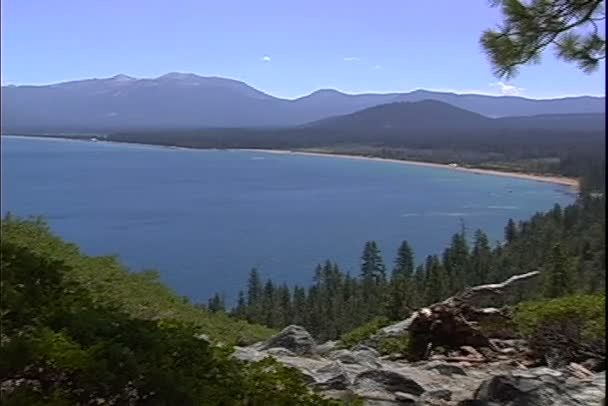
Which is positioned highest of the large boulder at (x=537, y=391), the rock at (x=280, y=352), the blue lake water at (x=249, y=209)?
the large boulder at (x=537, y=391)

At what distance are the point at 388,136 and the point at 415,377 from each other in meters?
96.2

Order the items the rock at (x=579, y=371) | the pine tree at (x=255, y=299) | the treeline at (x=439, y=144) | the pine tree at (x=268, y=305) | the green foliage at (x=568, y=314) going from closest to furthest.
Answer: the rock at (x=579, y=371), the green foliage at (x=568, y=314), the pine tree at (x=268, y=305), the pine tree at (x=255, y=299), the treeline at (x=439, y=144)

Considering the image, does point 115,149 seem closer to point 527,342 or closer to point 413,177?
point 413,177

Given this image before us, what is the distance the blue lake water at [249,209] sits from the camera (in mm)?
26719

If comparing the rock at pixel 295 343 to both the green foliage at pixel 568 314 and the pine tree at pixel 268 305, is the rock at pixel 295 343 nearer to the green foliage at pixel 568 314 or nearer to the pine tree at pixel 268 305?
the green foliage at pixel 568 314

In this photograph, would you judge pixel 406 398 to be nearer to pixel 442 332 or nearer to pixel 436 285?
pixel 442 332

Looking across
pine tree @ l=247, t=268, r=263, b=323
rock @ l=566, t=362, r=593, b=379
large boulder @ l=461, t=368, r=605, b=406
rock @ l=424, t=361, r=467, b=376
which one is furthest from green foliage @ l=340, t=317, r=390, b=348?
pine tree @ l=247, t=268, r=263, b=323

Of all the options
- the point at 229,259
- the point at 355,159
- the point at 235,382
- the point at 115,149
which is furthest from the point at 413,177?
the point at 235,382

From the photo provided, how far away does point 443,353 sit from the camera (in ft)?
12.7

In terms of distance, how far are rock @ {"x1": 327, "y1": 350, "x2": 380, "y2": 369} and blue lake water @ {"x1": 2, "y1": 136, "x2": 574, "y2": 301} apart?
16344mm

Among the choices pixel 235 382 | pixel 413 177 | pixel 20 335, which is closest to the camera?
pixel 20 335

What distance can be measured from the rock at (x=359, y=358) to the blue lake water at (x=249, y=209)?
16344mm

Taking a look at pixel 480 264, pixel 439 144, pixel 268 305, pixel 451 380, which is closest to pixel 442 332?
pixel 451 380

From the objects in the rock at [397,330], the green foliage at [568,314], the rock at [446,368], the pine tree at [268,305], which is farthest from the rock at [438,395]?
the pine tree at [268,305]
